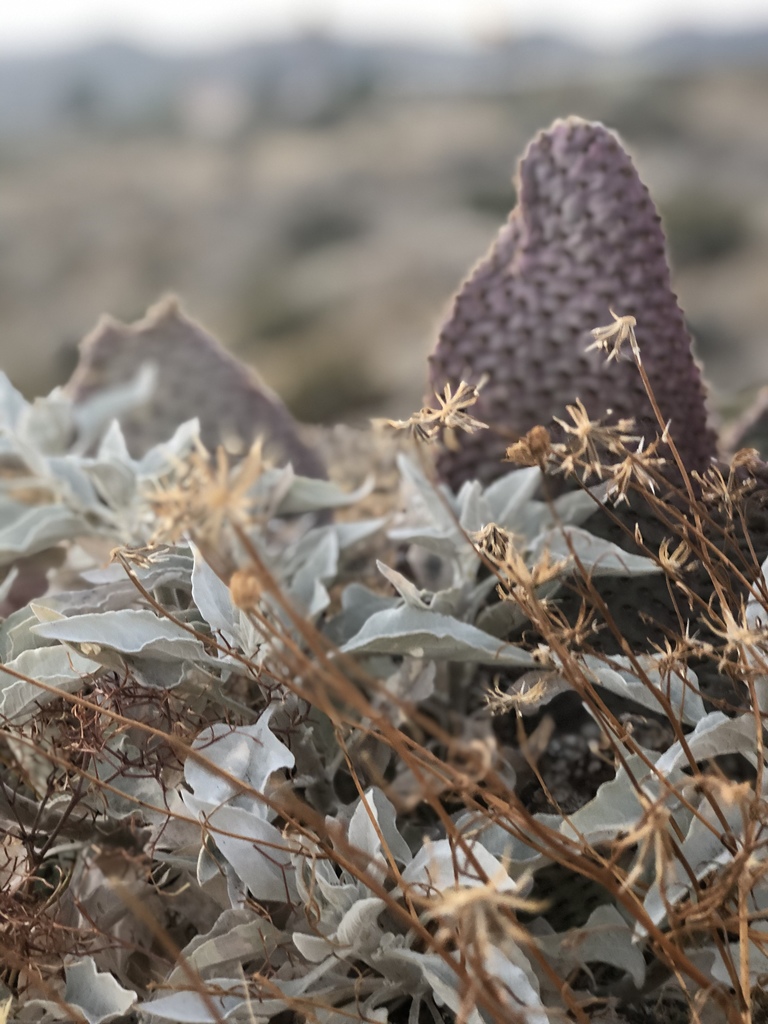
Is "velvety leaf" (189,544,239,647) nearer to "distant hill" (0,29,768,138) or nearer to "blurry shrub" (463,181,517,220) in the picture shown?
"blurry shrub" (463,181,517,220)

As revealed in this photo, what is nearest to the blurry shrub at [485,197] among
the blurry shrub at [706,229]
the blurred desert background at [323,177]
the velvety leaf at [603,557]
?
the blurred desert background at [323,177]

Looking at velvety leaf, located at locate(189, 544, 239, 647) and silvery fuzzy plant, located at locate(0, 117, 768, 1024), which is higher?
velvety leaf, located at locate(189, 544, 239, 647)

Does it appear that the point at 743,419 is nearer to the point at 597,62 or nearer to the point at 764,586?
the point at 764,586

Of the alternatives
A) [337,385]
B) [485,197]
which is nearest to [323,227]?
[485,197]

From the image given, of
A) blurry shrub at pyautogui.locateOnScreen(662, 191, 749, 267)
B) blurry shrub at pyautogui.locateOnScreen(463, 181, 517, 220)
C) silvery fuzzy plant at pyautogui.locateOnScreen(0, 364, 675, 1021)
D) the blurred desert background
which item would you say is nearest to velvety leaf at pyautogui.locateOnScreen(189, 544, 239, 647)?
silvery fuzzy plant at pyautogui.locateOnScreen(0, 364, 675, 1021)

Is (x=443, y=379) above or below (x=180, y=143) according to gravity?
below

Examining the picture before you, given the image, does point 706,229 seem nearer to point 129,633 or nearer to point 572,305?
point 572,305

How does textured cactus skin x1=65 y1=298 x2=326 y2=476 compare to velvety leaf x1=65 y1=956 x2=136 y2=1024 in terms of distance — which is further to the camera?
textured cactus skin x1=65 y1=298 x2=326 y2=476

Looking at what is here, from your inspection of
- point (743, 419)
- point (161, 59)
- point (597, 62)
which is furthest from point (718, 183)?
point (743, 419)
